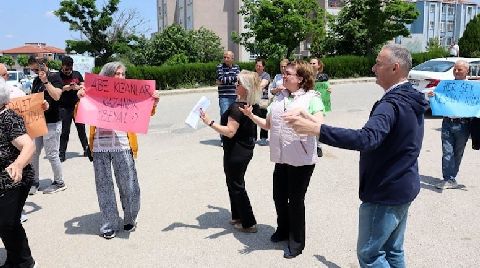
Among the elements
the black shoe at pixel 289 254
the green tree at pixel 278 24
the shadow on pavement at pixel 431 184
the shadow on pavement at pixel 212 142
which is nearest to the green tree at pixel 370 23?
the green tree at pixel 278 24

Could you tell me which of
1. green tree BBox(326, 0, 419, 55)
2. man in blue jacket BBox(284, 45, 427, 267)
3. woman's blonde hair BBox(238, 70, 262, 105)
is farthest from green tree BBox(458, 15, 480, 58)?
man in blue jacket BBox(284, 45, 427, 267)

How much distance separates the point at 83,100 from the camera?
457 cm

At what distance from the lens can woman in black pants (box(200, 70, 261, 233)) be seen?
433 cm

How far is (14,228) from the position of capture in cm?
368

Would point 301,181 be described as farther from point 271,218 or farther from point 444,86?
point 444,86

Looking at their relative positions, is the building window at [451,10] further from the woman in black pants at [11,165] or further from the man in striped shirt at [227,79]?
the woman in black pants at [11,165]

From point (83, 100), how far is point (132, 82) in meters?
0.56

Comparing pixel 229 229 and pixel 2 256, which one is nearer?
pixel 2 256

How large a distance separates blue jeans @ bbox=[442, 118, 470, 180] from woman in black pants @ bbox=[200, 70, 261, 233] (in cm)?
302

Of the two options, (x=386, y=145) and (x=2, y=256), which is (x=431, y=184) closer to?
(x=386, y=145)

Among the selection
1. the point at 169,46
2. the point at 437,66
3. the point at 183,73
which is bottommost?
the point at 183,73

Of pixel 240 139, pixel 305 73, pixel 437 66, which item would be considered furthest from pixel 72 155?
pixel 437 66

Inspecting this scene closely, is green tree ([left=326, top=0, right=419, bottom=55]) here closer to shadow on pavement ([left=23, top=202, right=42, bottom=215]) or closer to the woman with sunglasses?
shadow on pavement ([left=23, top=202, right=42, bottom=215])

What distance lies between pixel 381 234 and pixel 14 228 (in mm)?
2909
